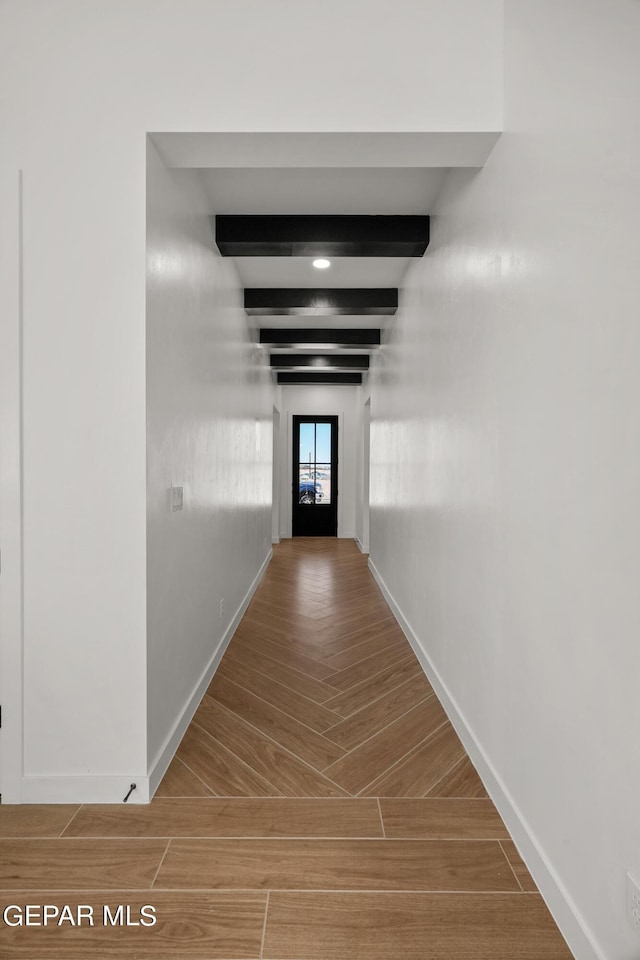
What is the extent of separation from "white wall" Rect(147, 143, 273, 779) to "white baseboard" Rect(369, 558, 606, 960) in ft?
4.06

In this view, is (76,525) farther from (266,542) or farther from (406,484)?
(266,542)

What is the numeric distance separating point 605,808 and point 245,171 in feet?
9.54

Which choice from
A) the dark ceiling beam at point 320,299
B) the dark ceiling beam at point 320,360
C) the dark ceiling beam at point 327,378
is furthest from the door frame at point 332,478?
the dark ceiling beam at point 320,299

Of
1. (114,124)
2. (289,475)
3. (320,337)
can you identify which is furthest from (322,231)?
(289,475)

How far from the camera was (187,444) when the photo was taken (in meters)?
2.59

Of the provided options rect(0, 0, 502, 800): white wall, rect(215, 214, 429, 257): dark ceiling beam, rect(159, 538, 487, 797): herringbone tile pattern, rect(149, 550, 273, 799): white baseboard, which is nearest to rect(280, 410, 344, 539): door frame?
rect(159, 538, 487, 797): herringbone tile pattern

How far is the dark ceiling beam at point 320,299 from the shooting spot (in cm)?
459

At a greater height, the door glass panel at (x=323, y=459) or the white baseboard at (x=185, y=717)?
the door glass panel at (x=323, y=459)

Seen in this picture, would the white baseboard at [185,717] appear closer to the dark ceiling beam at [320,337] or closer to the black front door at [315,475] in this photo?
the dark ceiling beam at [320,337]

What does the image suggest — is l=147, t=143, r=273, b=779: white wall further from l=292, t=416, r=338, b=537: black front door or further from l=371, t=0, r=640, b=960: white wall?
l=292, t=416, r=338, b=537: black front door

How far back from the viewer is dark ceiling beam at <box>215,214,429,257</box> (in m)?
3.28

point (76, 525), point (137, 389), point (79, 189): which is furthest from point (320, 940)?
point (79, 189)

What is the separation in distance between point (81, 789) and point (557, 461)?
1966 millimetres

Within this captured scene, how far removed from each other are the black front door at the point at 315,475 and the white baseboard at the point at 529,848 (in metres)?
6.38
